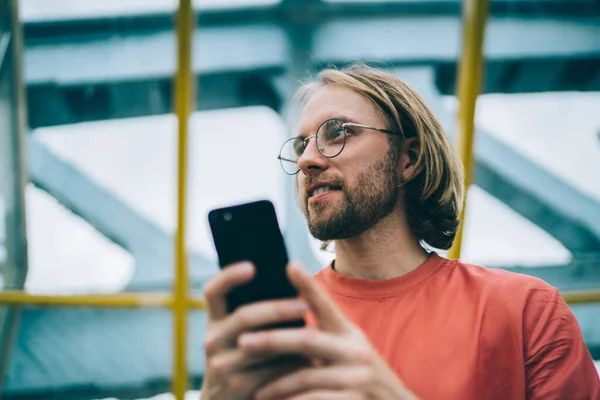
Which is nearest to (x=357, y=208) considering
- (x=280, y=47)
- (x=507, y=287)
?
(x=507, y=287)

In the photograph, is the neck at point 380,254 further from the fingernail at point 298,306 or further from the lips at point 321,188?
the fingernail at point 298,306

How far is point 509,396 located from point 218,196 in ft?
5.46

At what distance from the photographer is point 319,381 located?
477 mm

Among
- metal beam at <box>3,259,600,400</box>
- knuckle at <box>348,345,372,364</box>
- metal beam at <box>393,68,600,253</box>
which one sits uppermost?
knuckle at <box>348,345,372,364</box>

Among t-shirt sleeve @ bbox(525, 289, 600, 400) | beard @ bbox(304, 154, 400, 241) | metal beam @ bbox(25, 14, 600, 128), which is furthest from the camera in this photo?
metal beam @ bbox(25, 14, 600, 128)

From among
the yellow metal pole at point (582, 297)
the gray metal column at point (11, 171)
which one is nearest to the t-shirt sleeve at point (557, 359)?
the yellow metal pole at point (582, 297)

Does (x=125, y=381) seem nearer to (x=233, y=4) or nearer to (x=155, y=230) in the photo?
(x=155, y=230)

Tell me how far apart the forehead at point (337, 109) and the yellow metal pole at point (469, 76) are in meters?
1.05

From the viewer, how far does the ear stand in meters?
1.13

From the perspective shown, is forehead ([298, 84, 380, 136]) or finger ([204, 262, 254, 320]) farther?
forehead ([298, 84, 380, 136])

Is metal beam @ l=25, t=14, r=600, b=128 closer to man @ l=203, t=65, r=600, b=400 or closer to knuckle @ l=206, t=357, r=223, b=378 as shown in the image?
man @ l=203, t=65, r=600, b=400

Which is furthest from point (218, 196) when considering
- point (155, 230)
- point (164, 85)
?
point (164, 85)

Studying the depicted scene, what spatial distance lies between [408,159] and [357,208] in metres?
0.27

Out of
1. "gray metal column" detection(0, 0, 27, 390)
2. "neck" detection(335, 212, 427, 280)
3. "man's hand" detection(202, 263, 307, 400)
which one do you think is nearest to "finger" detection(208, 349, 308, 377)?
"man's hand" detection(202, 263, 307, 400)
